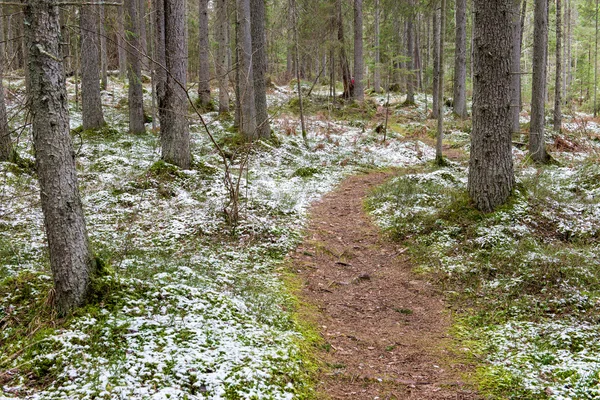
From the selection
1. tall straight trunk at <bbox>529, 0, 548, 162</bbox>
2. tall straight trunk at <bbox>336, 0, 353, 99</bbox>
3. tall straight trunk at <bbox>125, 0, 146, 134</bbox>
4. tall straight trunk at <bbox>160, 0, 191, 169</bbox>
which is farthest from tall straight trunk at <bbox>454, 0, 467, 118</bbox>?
tall straight trunk at <bbox>160, 0, 191, 169</bbox>

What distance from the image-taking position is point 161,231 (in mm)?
6969

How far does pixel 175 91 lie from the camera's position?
9844mm

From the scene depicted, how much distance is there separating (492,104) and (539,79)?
242 inches

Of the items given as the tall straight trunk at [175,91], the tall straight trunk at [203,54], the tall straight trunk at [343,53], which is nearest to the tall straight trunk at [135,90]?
the tall straight trunk at [203,54]

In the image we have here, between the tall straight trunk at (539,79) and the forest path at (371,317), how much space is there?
22.1 ft

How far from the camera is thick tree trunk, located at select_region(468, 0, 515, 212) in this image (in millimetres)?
7027

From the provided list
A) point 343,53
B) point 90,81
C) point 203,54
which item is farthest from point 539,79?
point 343,53

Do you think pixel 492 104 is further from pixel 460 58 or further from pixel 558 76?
pixel 460 58

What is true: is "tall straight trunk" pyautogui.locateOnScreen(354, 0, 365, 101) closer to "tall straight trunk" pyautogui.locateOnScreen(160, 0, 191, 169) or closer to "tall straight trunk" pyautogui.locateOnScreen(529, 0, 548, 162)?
"tall straight trunk" pyautogui.locateOnScreen(529, 0, 548, 162)

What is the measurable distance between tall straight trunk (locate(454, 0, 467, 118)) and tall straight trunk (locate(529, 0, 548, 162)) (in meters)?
7.29

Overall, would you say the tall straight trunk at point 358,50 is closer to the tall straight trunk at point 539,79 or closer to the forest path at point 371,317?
the tall straight trunk at point 539,79

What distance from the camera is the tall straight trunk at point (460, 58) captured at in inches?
774

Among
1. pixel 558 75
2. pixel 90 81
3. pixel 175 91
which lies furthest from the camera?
pixel 558 75

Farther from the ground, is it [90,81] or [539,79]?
[90,81]
